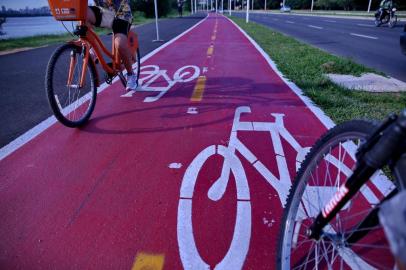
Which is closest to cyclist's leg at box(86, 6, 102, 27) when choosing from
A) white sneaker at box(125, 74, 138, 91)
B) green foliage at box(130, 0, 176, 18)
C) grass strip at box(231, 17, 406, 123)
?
white sneaker at box(125, 74, 138, 91)

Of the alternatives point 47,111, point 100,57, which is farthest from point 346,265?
point 47,111

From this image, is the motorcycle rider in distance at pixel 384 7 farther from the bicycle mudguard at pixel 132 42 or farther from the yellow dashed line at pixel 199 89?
the bicycle mudguard at pixel 132 42

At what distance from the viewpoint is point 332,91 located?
5.57 meters

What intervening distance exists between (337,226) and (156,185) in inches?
64.3

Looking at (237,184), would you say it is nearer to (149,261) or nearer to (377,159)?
(149,261)

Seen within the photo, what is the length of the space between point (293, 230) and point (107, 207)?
147 centimetres

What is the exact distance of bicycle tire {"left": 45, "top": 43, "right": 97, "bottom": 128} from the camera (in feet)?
11.9

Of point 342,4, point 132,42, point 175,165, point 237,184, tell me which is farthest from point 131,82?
point 342,4

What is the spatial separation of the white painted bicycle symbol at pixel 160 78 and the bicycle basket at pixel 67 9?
185 cm

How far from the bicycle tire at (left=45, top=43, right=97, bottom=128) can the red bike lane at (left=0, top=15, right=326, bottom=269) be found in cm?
17

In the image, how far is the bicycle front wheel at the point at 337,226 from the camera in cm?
149

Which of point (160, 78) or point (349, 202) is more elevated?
point (349, 202)

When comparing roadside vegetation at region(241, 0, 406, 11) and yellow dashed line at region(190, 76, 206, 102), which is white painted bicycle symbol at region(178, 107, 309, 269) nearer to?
yellow dashed line at region(190, 76, 206, 102)

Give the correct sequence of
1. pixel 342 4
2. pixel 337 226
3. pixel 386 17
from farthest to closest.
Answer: pixel 342 4 → pixel 386 17 → pixel 337 226
